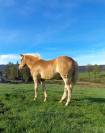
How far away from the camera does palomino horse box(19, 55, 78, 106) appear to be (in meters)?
14.9

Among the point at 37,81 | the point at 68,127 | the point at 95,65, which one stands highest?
the point at 95,65

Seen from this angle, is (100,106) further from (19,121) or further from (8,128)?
(8,128)

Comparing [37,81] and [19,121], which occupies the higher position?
[37,81]

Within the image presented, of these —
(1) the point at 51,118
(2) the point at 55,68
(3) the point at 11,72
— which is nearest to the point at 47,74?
(2) the point at 55,68

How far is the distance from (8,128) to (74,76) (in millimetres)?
6855

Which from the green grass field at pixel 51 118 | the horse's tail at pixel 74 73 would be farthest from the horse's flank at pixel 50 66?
the green grass field at pixel 51 118

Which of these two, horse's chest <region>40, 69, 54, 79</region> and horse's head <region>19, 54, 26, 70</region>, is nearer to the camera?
horse's chest <region>40, 69, 54, 79</region>

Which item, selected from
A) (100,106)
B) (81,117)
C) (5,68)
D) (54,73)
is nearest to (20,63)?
(54,73)

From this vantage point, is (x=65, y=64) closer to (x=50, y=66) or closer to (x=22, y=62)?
(x=50, y=66)

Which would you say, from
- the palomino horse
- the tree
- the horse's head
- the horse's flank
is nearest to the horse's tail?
the palomino horse

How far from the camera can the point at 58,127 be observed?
9.32 m

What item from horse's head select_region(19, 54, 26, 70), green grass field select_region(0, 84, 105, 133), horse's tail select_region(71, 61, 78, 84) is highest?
horse's head select_region(19, 54, 26, 70)

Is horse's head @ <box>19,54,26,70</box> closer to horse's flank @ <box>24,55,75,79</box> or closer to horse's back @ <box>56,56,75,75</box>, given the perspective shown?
horse's flank @ <box>24,55,75,79</box>

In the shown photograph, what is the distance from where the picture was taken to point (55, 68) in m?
15.6
